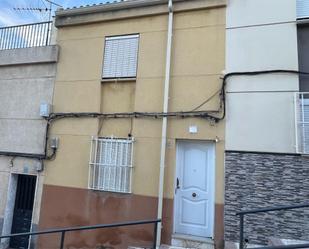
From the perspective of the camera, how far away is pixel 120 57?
283 inches

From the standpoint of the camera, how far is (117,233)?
654 cm

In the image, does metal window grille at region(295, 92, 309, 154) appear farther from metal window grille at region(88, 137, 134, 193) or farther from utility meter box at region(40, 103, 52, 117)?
utility meter box at region(40, 103, 52, 117)

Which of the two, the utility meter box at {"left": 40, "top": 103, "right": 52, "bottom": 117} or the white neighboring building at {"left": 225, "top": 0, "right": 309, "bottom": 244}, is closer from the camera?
the white neighboring building at {"left": 225, "top": 0, "right": 309, "bottom": 244}

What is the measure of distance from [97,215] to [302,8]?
647cm

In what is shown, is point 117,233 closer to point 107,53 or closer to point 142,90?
point 142,90

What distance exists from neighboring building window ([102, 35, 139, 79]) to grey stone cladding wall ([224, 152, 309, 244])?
10.5ft

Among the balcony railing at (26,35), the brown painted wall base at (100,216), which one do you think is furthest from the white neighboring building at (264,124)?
the balcony railing at (26,35)

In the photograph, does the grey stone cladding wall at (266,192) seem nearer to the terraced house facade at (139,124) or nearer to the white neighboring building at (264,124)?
the white neighboring building at (264,124)

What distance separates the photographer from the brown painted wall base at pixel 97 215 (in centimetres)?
632

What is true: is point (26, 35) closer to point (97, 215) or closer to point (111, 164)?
point (111, 164)

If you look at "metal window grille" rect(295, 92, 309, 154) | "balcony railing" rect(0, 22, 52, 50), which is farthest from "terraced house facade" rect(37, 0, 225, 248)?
"metal window grille" rect(295, 92, 309, 154)

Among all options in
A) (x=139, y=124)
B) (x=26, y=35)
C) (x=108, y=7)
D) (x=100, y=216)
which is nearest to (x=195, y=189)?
(x=139, y=124)

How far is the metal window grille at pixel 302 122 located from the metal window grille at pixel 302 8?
1741mm

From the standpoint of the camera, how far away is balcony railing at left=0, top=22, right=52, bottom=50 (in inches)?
326
